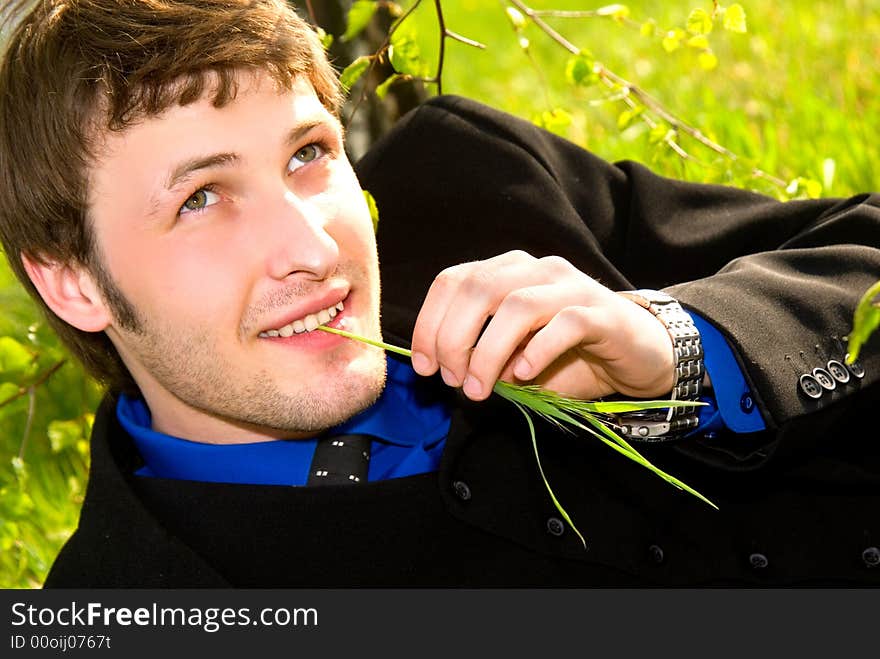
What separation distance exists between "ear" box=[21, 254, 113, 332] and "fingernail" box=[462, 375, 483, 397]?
103 centimetres

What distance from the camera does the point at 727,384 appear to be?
230cm

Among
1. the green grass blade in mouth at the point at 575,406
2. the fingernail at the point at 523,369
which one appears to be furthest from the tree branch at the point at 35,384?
the fingernail at the point at 523,369

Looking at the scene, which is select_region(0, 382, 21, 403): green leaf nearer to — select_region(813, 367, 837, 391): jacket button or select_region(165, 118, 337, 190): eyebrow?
select_region(165, 118, 337, 190): eyebrow

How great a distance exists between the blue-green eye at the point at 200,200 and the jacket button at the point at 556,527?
3.41 ft

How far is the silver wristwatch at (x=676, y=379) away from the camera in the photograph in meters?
2.24

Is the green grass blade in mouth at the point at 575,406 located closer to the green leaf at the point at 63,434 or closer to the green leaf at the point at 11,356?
the green leaf at the point at 11,356

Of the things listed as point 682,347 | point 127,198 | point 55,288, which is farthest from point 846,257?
point 55,288

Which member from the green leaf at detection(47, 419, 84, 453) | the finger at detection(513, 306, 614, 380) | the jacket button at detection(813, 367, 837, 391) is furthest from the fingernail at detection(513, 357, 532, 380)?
Answer: the green leaf at detection(47, 419, 84, 453)

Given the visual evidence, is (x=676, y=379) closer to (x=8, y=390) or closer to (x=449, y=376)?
(x=449, y=376)

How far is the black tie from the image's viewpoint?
8.73 ft

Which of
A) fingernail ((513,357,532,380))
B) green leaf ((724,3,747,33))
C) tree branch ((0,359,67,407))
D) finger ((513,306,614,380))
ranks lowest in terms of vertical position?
tree branch ((0,359,67,407))

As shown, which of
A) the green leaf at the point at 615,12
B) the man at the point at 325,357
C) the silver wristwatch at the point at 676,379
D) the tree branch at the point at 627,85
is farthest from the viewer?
the tree branch at the point at 627,85

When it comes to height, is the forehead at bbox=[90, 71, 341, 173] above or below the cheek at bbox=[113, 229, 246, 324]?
above

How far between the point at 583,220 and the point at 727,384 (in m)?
0.76
